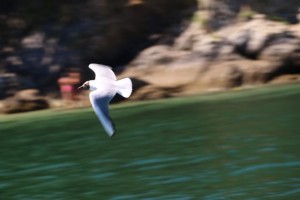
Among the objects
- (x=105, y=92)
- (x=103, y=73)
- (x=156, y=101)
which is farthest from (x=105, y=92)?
(x=156, y=101)

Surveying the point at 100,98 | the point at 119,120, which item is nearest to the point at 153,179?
the point at 100,98

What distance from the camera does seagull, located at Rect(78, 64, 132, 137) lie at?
8.18 metres

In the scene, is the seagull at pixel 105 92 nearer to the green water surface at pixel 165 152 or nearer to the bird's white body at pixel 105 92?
the bird's white body at pixel 105 92

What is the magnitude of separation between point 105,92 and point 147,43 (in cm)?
2187

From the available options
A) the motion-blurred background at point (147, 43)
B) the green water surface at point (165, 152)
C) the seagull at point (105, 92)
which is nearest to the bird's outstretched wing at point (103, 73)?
the seagull at point (105, 92)

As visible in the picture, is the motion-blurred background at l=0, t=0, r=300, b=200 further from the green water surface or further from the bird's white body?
the bird's white body

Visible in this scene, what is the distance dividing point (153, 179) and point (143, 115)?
8.92m

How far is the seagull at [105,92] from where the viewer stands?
8.18 m

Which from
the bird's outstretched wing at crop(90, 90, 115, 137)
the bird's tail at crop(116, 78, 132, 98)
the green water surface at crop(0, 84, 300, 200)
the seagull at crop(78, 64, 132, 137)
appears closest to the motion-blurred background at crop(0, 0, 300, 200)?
the green water surface at crop(0, 84, 300, 200)

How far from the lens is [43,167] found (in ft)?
49.3

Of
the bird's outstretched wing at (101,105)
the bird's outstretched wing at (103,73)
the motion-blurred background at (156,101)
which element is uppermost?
the motion-blurred background at (156,101)

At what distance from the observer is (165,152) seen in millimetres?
15148

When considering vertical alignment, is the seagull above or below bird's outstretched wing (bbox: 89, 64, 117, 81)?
below

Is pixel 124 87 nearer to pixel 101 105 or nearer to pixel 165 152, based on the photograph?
pixel 101 105
